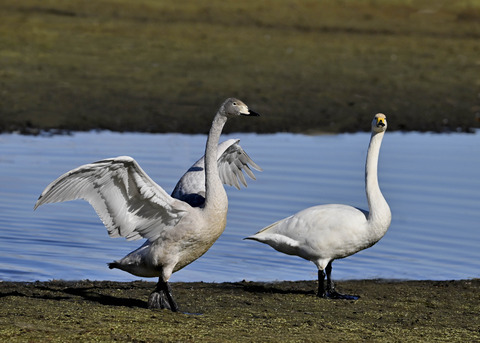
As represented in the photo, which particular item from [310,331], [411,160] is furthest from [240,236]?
[411,160]

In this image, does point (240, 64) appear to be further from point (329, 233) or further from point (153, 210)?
point (153, 210)

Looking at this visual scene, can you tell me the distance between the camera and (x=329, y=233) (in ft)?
26.0

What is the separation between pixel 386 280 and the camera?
841 centimetres

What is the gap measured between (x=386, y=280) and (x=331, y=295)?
834 mm

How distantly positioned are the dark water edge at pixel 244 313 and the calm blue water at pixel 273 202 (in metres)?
0.55

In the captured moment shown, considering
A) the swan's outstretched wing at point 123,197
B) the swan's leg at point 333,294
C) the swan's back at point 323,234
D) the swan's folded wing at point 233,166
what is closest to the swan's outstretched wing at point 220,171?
the swan's folded wing at point 233,166

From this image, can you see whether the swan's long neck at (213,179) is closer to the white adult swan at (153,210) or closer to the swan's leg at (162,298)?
the white adult swan at (153,210)

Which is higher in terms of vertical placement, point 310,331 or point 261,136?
point 261,136

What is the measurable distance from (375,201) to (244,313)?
1785 millimetres

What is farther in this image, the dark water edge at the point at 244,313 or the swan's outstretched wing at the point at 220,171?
the swan's outstretched wing at the point at 220,171

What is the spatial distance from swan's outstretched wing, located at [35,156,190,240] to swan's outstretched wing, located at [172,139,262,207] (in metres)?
0.40

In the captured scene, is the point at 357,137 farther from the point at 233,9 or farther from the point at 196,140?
the point at 233,9

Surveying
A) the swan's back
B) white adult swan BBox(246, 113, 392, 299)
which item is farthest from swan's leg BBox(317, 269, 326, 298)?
the swan's back

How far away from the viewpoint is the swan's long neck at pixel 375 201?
26.2ft
